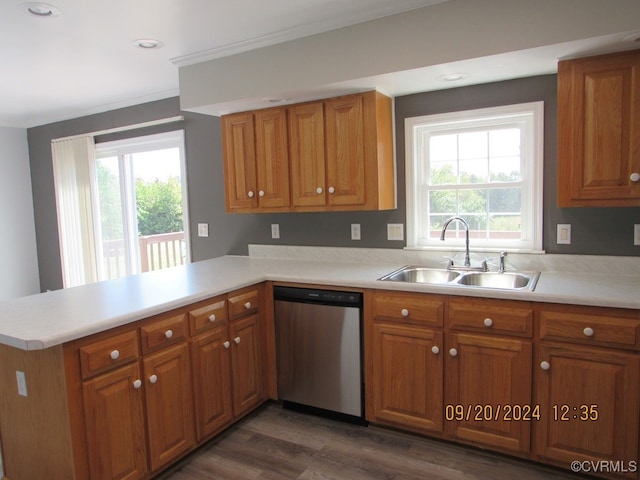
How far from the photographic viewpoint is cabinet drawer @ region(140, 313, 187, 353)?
2088 millimetres

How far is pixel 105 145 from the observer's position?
447 centimetres

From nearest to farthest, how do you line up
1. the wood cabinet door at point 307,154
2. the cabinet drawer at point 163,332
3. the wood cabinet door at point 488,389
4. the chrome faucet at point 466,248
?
the cabinet drawer at point 163,332
the wood cabinet door at point 488,389
the chrome faucet at point 466,248
the wood cabinet door at point 307,154

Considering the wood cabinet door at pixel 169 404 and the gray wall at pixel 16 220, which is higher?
the gray wall at pixel 16 220

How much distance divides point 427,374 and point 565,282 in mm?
877

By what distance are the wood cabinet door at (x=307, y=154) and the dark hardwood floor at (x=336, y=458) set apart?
1.47 metres

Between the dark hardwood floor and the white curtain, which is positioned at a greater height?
the white curtain

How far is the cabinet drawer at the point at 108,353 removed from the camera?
71.8 inches

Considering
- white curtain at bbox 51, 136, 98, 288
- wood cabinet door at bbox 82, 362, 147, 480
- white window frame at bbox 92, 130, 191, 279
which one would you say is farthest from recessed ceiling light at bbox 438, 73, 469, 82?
white curtain at bbox 51, 136, 98, 288

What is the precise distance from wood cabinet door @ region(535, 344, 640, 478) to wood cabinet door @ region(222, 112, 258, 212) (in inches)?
85.2

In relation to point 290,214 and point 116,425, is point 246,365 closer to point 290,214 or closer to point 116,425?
point 116,425

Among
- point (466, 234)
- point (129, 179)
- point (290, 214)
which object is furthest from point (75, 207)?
point (466, 234)

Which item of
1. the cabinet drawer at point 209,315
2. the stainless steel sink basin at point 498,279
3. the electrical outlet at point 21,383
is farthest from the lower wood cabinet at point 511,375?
the electrical outlet at point 21,383

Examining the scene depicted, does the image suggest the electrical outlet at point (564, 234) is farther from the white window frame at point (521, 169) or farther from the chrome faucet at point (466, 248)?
the chrome faucet at point (466, 248)

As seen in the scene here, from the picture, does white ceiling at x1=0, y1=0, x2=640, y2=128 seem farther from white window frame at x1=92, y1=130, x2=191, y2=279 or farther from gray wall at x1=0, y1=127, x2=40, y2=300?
gray wall at x1=0, y1=127, x2=40, y2=300
